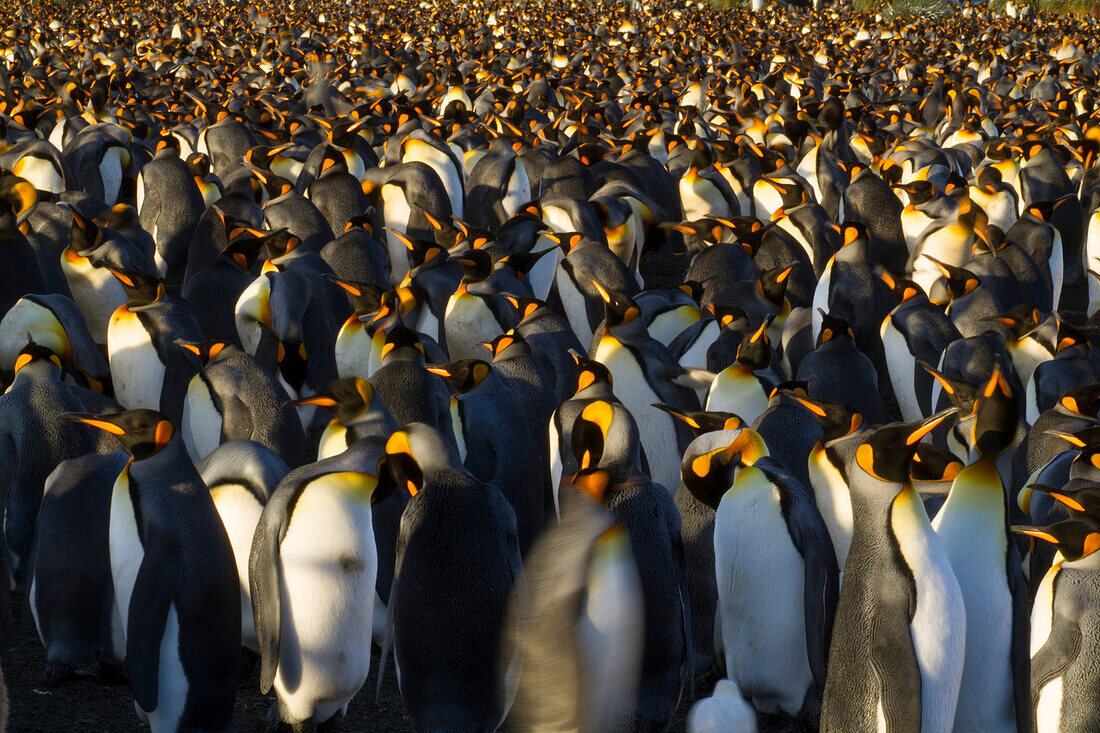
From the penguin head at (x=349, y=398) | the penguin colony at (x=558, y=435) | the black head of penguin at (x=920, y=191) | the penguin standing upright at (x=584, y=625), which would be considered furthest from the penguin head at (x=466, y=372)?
→ the black head of penguin at (x=920, y=191)

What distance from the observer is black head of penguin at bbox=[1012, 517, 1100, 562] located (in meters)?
2.55

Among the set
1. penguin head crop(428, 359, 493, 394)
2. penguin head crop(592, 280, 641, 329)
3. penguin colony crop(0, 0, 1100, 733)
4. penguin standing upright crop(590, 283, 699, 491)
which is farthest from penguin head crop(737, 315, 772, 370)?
penguin head crop(428, 359, 493, 394)

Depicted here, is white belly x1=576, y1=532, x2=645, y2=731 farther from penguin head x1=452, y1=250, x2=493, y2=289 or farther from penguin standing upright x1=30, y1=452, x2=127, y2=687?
penguin head x1=452, y1=250, x2=493, y2=289

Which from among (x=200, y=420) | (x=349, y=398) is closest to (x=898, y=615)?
(x=349, y=398)

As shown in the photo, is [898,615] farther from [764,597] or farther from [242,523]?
[242,523]

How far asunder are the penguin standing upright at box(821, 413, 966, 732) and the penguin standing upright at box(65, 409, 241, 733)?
1.46 m

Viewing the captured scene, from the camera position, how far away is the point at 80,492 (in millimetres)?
3051

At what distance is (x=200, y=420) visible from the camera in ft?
12.8

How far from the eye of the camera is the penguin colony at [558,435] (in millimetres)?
2572

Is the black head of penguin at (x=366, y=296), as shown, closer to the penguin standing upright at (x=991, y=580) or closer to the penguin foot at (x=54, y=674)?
the penguin foot at (x=54, y=674)

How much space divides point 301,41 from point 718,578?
20721mm

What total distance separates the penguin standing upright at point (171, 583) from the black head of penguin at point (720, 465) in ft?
4.26

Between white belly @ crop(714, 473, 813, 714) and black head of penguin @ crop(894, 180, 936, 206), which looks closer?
white belly @ crop(714, 473, 813, 714)

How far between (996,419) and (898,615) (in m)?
0.51
